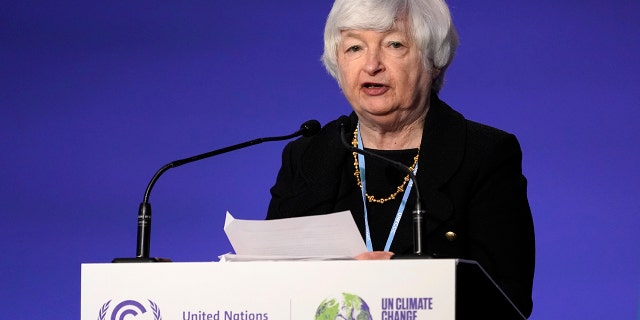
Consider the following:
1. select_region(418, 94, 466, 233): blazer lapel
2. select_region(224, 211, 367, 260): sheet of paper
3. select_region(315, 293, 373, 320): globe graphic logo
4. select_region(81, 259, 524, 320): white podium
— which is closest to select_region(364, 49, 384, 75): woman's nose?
select_region(418, 94, 466, 233): blazer lapel

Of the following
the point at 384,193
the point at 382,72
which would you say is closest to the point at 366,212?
the point at 384,193

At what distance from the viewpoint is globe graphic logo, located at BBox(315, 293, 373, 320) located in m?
1.65

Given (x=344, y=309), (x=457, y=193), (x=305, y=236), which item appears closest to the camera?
(x=344, y=309)

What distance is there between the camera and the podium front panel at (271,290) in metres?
1.65

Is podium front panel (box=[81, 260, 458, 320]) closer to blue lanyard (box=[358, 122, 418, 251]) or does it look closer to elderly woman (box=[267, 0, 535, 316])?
elderly woman (box=[267, 0, 535, 316])

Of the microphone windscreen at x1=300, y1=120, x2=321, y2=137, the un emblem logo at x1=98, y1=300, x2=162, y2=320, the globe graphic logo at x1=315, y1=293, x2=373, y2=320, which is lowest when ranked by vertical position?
the globe graphic logo at x1=315, y1=293, x2=373, y2=320

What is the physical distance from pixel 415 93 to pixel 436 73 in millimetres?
120

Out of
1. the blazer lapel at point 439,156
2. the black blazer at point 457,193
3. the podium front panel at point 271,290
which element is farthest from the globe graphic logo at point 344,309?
the blazer lapel at point 439,156

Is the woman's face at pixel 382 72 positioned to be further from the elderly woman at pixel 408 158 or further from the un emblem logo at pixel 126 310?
the un emblem logo at pixel 126 310

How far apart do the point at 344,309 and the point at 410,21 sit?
1.11 m

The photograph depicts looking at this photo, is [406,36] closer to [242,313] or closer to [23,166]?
[242,313]

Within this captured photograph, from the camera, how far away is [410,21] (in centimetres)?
257

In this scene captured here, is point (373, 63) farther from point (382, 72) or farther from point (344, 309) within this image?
point (344, 309)

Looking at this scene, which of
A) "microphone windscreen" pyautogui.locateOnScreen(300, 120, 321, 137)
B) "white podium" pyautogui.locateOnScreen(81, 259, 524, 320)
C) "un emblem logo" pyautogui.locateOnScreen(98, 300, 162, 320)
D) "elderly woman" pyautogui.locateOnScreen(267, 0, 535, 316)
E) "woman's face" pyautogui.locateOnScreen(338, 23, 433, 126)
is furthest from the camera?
"woman's face" pyautogui.locateOnScreen(338, 23, 433, 126)
